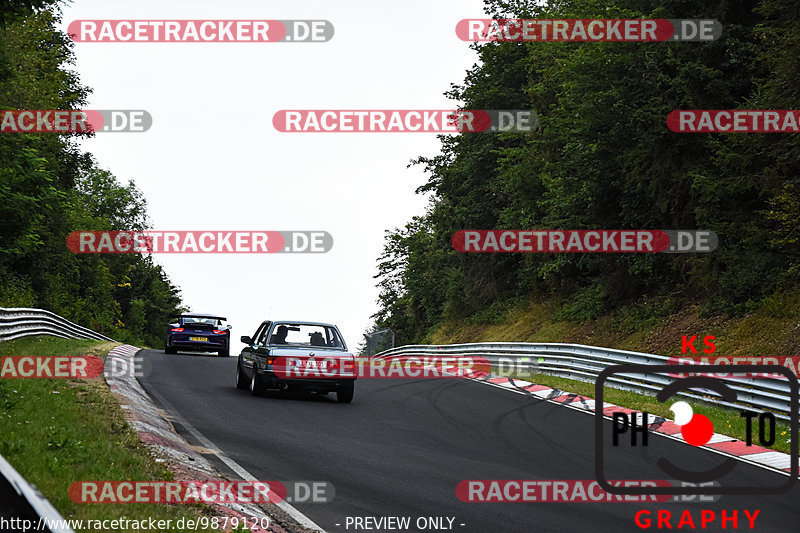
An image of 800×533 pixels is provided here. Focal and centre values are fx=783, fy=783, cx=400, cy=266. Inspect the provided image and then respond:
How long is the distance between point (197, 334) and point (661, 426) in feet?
56.1

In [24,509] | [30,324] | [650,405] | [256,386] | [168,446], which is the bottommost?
[650,405]

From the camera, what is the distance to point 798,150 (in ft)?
57.9

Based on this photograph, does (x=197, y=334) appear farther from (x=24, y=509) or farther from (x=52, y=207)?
(x=24, y=509)

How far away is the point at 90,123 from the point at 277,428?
39.0 metres

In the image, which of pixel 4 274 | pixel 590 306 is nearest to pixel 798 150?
pixel 590 306

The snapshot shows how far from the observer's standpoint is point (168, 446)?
829cm

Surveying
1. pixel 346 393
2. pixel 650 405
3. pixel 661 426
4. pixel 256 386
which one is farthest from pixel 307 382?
pixel 650 405

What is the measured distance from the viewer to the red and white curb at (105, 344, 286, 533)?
6099 millimetres

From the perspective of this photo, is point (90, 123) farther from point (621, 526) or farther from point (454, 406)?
point (621, 526)
